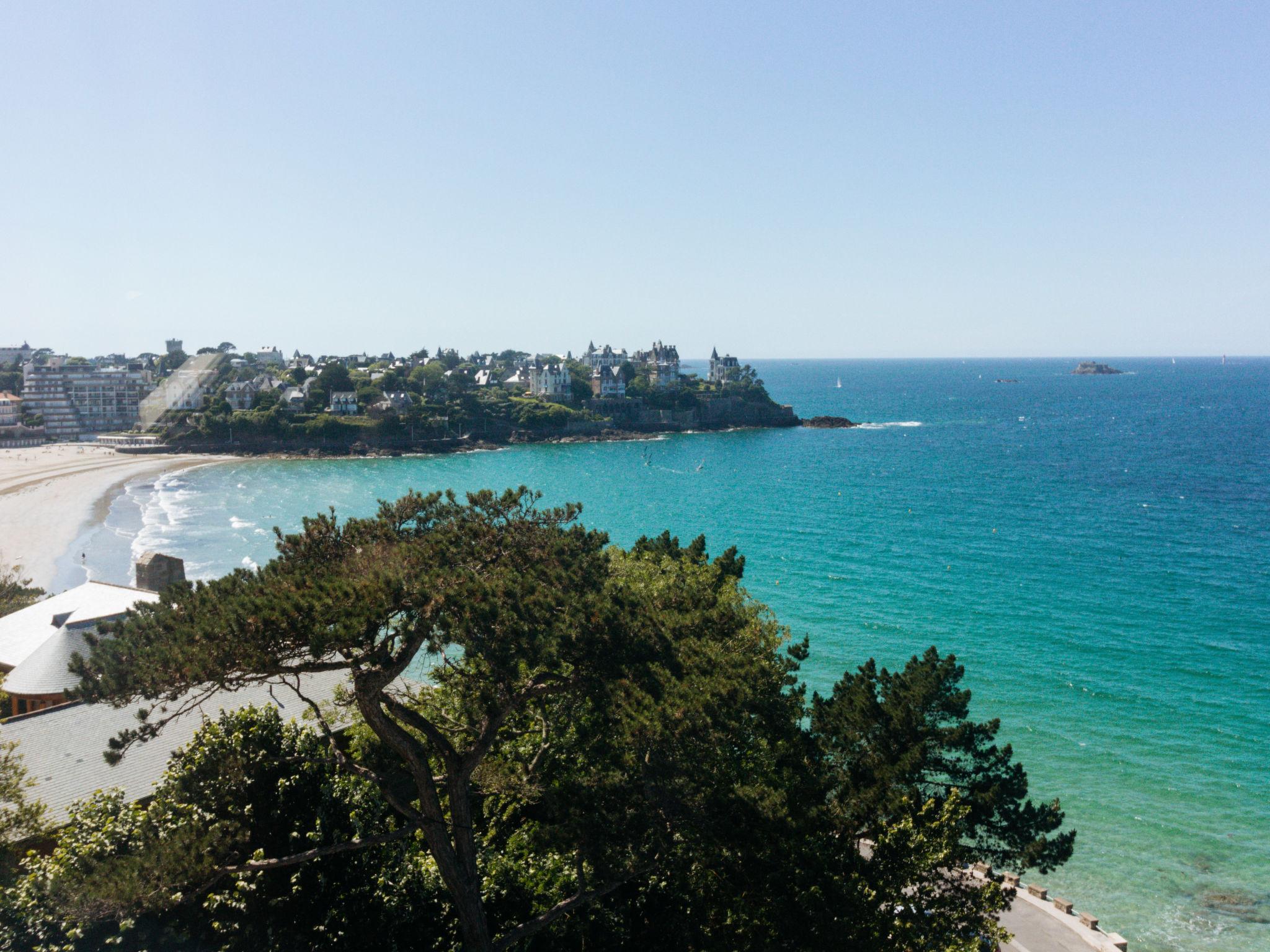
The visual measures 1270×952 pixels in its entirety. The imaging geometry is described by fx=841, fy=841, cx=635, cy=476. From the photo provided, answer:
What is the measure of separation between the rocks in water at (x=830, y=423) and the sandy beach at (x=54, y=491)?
92679mm

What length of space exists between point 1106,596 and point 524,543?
42.5 meters

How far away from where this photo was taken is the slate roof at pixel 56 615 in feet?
83.7

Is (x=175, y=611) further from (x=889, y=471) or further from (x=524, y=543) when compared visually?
(x=889, y=471)

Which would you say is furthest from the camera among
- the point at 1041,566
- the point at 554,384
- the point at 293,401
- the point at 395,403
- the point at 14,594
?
the point at 554,384

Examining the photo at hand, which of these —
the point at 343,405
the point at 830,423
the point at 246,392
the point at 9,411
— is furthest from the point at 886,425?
the point at 9,411

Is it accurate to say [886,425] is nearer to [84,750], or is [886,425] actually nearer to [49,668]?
[49,668]

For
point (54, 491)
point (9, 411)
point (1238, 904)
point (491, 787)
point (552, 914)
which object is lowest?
point (1238, 904)

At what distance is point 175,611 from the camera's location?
12.2 metres

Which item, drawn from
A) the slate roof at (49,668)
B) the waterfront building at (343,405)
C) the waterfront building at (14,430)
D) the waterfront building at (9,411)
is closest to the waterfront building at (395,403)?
the waterfront building at (343,405)

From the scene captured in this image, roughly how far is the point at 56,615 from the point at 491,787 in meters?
20.4

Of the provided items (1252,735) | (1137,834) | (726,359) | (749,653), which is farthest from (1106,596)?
(726,359)

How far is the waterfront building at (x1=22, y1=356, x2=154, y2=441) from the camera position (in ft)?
424

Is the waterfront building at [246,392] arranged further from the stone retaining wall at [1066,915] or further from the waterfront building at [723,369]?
the stone retaining wall at [1066,915]

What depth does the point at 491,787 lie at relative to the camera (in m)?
14.7
